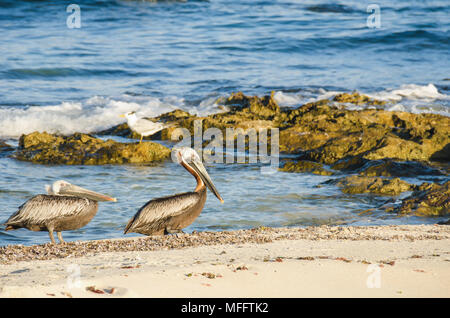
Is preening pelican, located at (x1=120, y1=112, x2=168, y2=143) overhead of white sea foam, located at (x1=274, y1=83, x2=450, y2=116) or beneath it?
overhead

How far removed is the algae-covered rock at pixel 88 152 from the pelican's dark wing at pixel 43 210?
176 inches

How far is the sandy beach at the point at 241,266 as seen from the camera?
12.5 feet

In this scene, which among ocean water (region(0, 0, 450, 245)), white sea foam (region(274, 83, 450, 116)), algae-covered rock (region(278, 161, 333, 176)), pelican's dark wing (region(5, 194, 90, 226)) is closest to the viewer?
pelican's dark wing (region(5, 194, 90, 226))

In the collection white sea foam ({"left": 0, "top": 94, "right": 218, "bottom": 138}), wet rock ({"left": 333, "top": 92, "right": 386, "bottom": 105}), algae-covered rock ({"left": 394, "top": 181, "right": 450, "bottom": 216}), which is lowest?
white sea foam ({"left": 0, "top": 94, "right": 218, "bottom": 138})

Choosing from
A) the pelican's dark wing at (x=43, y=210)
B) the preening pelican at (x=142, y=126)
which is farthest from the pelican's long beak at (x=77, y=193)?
the preening pelican at (x=142, y=126)

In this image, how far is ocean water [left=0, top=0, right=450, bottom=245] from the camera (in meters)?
8.19

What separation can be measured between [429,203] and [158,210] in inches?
136

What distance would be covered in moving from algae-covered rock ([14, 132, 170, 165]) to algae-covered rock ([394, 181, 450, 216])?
440 centimetres

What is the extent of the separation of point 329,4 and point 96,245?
76.3 feet

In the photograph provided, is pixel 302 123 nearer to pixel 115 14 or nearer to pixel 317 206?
pixel 317 206

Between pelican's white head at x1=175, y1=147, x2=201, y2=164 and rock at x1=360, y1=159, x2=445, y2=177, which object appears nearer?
→ pelican's white head at x1=175, y1=147, x2=201, y2=164

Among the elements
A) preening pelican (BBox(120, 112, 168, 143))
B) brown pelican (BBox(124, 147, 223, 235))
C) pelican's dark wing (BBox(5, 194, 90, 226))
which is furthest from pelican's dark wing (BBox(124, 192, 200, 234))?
preening pelican (BBox(120, 112, 168, 143))

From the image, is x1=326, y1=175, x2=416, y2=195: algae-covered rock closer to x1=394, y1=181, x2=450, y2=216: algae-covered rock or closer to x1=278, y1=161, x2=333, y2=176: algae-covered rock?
x1=394, y1=181, x2=450, y2=216: algae-covered rock
